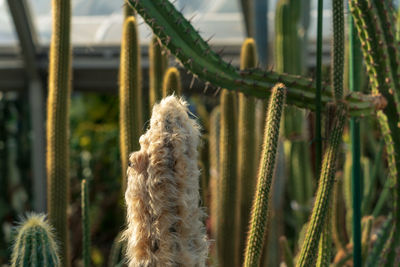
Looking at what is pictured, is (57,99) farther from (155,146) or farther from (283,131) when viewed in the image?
(283,131)

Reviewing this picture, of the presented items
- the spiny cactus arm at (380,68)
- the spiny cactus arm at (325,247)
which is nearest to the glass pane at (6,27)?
the spiny cactus arm at (380,68)

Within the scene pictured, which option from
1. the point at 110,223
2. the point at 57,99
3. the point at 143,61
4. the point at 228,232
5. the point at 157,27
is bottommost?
the point at 110,223

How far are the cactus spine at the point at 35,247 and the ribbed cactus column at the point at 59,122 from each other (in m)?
0.50

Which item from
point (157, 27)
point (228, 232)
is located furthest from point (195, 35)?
point (228, 232)

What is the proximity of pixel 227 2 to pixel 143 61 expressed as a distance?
78 cm

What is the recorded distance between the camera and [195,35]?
1.20 meters

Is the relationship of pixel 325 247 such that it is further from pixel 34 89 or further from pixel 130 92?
pixel 34 89

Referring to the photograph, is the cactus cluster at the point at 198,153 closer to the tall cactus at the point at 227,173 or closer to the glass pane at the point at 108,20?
the tall cactus at the point at 227,173

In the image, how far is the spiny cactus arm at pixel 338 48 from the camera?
117 centimetres

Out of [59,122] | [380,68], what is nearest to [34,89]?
[59,122]

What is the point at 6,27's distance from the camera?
4.24 metres

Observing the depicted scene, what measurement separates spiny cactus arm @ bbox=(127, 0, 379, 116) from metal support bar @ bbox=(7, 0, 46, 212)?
2701 mm

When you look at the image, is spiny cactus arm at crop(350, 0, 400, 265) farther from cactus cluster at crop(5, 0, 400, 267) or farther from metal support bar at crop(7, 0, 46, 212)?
metal support bar at crop(7, 0, 46, 212)

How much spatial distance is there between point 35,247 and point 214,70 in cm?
52
